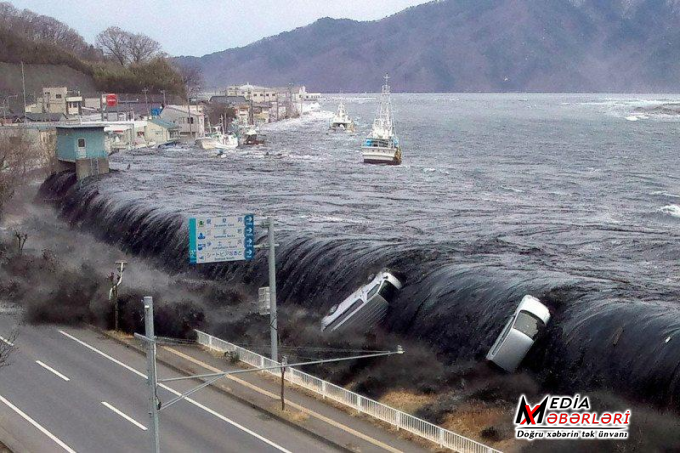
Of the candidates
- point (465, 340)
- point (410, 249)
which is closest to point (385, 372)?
point (465, 340)

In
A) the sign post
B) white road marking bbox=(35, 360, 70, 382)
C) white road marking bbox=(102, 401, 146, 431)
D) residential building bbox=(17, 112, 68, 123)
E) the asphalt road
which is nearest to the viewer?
the asphalt road

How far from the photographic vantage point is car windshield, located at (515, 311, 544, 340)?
967 inches

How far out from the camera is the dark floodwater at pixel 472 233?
24609 millimetres

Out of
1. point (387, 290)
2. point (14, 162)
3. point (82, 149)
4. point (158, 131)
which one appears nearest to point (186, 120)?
point (158, 131)

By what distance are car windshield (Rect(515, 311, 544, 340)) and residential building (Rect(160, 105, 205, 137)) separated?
84.8 meters

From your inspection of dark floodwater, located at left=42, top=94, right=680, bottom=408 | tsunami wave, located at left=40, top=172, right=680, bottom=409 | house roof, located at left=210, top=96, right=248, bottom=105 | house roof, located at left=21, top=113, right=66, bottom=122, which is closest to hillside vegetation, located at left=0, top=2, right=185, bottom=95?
house roof, located at left=210, top=96, right=248, bottom=105

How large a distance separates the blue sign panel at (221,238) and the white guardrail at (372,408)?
2802 millimetres

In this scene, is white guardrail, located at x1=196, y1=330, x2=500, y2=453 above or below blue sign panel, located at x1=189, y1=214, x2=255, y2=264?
below

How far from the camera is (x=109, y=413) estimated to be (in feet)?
71.5

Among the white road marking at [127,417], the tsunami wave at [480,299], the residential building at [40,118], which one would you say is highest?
the residential building at [40,118]

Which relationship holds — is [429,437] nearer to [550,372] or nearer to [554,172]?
[550,372]

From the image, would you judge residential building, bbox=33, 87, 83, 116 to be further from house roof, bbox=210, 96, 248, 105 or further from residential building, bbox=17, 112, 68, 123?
house roof, bbox=210, 96, 248, 105

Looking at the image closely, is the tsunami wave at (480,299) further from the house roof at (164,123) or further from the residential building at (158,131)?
the house roof at (164,123)

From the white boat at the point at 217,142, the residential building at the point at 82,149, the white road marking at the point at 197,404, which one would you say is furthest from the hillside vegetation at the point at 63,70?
the white road marking at the point at 197,404
